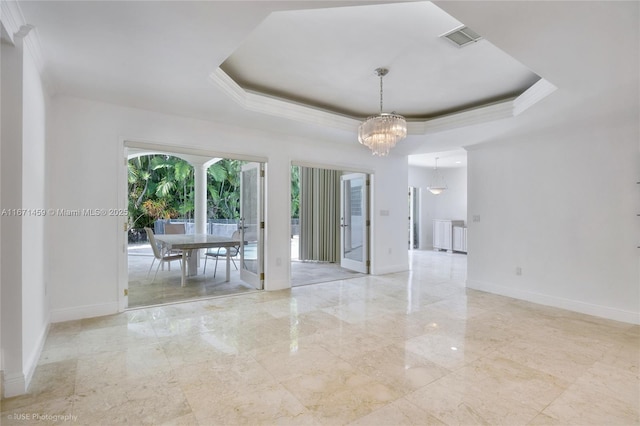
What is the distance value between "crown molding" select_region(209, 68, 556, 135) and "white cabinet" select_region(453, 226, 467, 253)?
5.47 meters

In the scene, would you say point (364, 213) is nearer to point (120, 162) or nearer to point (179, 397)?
point (120, 162)

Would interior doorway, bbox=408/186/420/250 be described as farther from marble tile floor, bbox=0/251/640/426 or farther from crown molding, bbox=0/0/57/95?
crown molding, bbox=0/0/57/95

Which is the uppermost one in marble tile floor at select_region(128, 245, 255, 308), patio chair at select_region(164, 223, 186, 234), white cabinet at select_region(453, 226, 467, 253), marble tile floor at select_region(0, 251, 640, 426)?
patio chair at select_region(164, 223, 186, 234)

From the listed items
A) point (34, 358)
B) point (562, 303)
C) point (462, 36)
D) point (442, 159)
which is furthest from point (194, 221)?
point (562, 303)

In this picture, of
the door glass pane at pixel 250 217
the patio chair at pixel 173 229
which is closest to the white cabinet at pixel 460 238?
the door glass pane at pixel 250 217

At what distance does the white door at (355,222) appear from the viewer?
620 cm

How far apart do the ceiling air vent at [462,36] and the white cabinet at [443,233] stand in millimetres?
7601

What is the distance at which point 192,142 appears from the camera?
4168mm

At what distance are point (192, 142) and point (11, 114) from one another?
2159 mm

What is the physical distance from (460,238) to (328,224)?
168 inches

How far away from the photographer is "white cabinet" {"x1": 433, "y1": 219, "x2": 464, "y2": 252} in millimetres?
9609

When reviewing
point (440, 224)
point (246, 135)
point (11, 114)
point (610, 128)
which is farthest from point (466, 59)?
point (440, 224)

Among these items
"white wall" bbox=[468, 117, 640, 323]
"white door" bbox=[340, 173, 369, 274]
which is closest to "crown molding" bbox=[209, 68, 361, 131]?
"white door" bbox=[340, 173, 369, 274]

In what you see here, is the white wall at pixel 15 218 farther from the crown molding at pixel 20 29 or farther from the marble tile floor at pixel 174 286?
the marble tile floor at pixel 174 286
